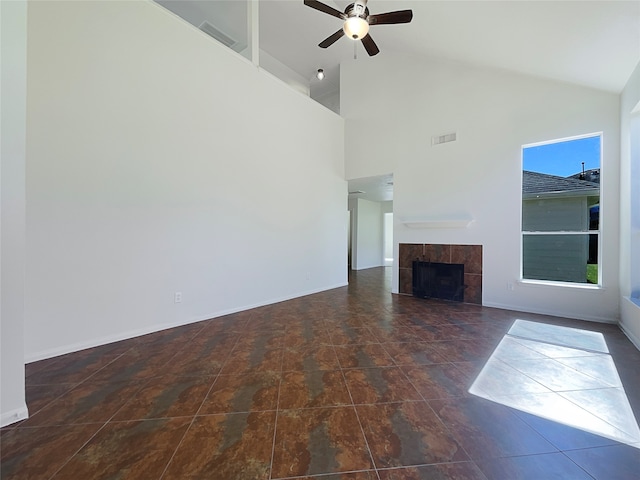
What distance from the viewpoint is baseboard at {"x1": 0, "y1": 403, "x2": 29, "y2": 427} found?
60.5 inches

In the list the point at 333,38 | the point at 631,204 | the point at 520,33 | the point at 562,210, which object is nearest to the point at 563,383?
the point at 631,204

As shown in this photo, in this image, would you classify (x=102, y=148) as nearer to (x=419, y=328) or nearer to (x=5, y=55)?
(x=5, y=55)

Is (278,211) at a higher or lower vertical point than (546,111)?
lower

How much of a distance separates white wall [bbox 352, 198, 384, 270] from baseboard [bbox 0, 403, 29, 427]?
791cm

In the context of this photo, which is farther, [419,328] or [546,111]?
[546,111]

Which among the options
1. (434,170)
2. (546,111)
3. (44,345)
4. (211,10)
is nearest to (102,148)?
(44,345)

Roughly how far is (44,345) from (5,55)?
240cm

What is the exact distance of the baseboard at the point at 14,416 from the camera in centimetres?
154

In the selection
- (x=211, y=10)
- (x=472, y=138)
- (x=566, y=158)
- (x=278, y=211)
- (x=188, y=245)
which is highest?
(x=211, y=10)

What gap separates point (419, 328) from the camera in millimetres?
3277

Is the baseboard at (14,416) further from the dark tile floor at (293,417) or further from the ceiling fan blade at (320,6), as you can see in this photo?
the ceiling fan blade at (320,6)

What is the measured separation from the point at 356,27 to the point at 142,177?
302cm

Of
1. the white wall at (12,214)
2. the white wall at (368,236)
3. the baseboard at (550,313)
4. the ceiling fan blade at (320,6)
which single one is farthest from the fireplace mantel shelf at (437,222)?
the white wall at (12,214)

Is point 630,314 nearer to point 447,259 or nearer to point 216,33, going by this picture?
point 447,259
